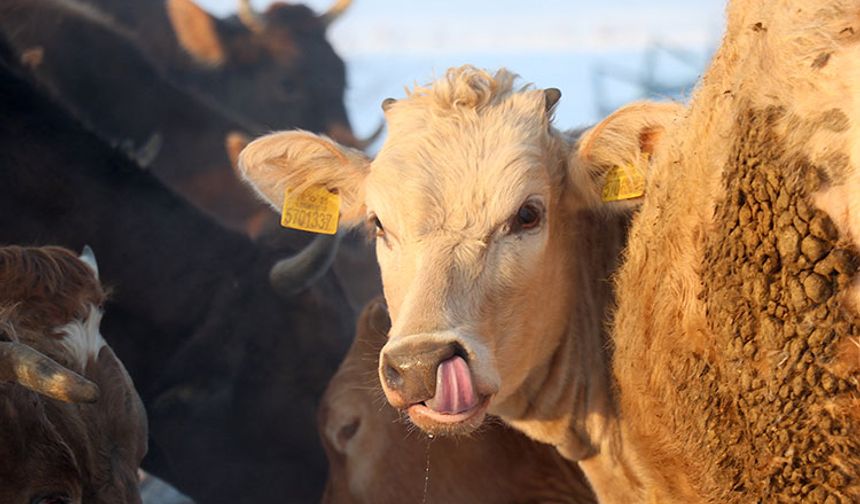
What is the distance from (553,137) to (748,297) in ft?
3.76

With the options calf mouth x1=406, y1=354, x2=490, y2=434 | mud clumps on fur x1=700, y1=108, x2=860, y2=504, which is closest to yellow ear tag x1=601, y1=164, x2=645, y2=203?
mud clumps on fur x1=700, y1=108, x2=860, y2=504

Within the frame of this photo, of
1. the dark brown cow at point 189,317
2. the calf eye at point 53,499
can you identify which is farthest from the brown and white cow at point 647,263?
the dark brown cow at point 189,317

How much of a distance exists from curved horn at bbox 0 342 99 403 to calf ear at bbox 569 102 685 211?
1.82 metres

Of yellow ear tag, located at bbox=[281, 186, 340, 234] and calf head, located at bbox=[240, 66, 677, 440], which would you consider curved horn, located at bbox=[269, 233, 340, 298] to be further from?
calf head, located at bbox=[240, 66, 677, 440]

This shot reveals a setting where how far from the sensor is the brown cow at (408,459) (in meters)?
4.50

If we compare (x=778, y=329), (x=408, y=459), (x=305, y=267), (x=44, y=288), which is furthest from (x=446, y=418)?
(x=305, y=267)

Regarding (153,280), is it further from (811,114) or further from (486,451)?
(811,114)

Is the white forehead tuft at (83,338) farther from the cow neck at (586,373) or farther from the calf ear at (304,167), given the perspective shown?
the cow neck at (586,373)

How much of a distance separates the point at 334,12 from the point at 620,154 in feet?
29.1

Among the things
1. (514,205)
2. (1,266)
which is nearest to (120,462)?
(1,266)

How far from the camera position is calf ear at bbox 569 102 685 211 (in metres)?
3.81

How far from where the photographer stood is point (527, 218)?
368cm

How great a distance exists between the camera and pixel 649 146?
3910 mm

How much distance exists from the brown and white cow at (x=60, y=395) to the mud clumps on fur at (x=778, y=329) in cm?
174
